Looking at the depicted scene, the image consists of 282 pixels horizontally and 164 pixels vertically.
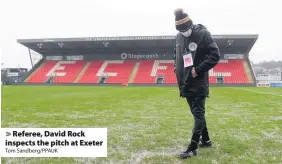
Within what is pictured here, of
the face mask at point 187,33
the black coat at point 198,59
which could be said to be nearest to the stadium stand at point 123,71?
the black coat at point 198,59

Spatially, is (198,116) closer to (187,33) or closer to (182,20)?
(187,33)

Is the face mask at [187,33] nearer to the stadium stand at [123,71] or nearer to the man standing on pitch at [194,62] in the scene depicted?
the man standing on pitch at [194,62]

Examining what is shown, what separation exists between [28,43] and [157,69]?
24.8 metres

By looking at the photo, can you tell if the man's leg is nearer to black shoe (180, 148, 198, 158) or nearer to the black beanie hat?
black shoe (180, 148, 198, 158)

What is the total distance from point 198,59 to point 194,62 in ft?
0.25

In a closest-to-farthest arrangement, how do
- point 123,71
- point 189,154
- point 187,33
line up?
point 189,154, point 187,33, point 123,71

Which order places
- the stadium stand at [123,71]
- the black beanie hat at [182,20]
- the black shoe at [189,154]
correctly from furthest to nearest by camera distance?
the stadium stand at [123,71] < the black beanie hat at [182,20] < the black shoe at [189,154]

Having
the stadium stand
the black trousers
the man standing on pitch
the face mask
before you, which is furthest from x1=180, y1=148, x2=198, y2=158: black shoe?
the stadium stand

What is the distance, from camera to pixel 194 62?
4.12 meters

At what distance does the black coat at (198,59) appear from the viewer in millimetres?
4008

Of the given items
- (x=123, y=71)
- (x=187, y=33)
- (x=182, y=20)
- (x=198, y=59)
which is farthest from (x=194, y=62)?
(x=123, y=71)

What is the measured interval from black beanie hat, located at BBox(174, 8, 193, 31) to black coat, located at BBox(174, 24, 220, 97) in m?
0.15

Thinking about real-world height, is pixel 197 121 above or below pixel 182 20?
below

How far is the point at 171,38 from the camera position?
46.2 metres
